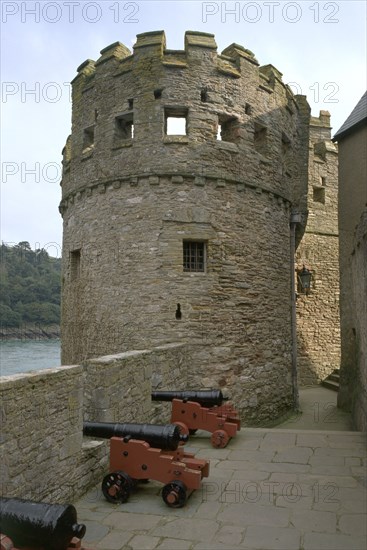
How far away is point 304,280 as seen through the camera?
54.1 ft

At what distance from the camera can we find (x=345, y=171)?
1087 centimetres

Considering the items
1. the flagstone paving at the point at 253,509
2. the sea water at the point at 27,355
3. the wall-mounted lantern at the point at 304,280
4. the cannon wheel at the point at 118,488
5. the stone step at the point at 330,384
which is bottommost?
the sea water at the point at 27,355

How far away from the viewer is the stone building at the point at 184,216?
9984 millimetres

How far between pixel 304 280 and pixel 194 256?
24.2ft

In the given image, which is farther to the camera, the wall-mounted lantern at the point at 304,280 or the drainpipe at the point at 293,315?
the wall-mounted lantern at the point at 304,280

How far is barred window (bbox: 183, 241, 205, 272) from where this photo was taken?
1028cm

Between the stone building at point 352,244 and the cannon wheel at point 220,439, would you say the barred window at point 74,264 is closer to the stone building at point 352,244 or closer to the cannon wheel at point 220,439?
the cannon wheel at point 220,439

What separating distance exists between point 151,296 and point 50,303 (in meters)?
37.2

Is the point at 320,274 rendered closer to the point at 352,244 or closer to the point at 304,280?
the point at 304,280

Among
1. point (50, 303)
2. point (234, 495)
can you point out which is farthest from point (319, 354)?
point (50, 303)

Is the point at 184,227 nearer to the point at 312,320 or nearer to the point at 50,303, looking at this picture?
the point at 312,320

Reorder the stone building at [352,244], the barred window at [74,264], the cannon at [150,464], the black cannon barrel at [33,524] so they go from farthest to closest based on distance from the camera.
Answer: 1. the barred window at [74,264]
2. the stone building at [352,244]
3. the cannon at [150,464]
4. the black cannon barrel at [33,524]

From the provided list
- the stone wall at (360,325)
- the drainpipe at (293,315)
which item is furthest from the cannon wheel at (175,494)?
the drainpipe at (293,315)

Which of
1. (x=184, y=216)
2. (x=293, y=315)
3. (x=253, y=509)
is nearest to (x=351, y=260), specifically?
(x=293, y=315)
